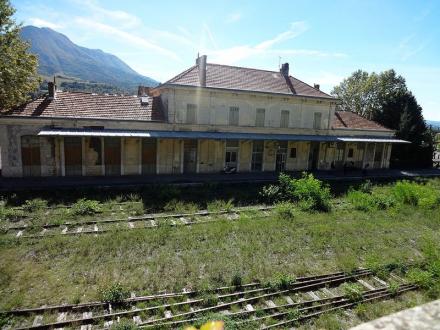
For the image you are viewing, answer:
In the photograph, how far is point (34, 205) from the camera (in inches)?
513

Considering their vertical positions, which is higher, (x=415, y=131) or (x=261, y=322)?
(x=415, y=131)

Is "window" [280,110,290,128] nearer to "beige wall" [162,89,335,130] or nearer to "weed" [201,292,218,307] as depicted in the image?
"beige wall" [162,89,335,130]

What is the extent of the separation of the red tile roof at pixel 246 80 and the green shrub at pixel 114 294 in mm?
14913

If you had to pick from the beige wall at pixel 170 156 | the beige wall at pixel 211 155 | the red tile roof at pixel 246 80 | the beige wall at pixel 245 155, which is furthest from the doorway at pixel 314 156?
the beige wall at pixel 170 156

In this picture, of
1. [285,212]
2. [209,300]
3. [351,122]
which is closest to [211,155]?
[285,212]

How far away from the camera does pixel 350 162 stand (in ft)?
90.6

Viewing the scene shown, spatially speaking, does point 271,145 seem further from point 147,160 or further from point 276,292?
point 276,292

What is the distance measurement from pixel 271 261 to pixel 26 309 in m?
6.21

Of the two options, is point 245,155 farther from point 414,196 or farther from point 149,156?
point 414,196

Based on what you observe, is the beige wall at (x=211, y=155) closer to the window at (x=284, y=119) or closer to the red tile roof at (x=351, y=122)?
the window at (x=284, y=119)

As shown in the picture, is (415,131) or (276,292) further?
(415,131)

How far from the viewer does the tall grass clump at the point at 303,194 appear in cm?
1548

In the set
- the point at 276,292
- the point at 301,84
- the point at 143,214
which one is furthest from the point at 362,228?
the point at 301,84

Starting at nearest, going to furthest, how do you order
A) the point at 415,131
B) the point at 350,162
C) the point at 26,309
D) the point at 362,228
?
the point at 26,309 < the point at 362,228 < the point at 350,162 < the point at 415,131
